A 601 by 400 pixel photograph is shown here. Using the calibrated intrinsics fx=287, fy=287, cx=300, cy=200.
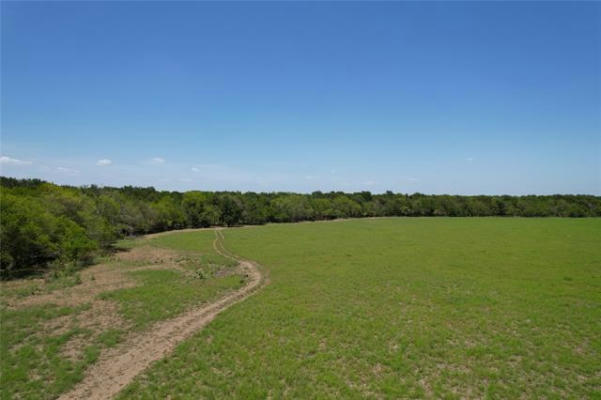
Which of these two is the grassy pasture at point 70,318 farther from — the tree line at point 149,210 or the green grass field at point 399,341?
the tree line at point 149,210

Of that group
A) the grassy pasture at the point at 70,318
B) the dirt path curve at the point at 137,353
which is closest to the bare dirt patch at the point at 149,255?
the grassy pasture at the point at 70,318

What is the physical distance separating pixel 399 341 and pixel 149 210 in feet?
196

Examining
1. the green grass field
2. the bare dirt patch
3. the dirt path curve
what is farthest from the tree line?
the green grass field

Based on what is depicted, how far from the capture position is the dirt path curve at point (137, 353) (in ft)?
30.0

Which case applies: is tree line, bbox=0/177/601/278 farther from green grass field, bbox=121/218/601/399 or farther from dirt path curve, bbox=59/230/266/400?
green grass field, bbox=121/218/601/399

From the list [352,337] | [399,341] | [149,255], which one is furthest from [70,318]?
[149,255]

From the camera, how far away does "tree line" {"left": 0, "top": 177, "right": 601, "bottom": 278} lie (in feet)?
82.7

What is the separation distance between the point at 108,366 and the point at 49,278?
59.0 ft

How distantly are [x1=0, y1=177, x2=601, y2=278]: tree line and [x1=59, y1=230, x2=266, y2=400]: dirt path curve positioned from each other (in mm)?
18460

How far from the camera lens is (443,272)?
24.1 m

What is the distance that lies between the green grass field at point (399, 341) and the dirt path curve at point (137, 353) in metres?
0.65

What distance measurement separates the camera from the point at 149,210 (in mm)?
59875

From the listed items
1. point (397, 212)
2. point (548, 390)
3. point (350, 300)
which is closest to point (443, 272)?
point (350, 300)

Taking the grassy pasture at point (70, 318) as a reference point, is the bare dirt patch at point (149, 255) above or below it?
above
